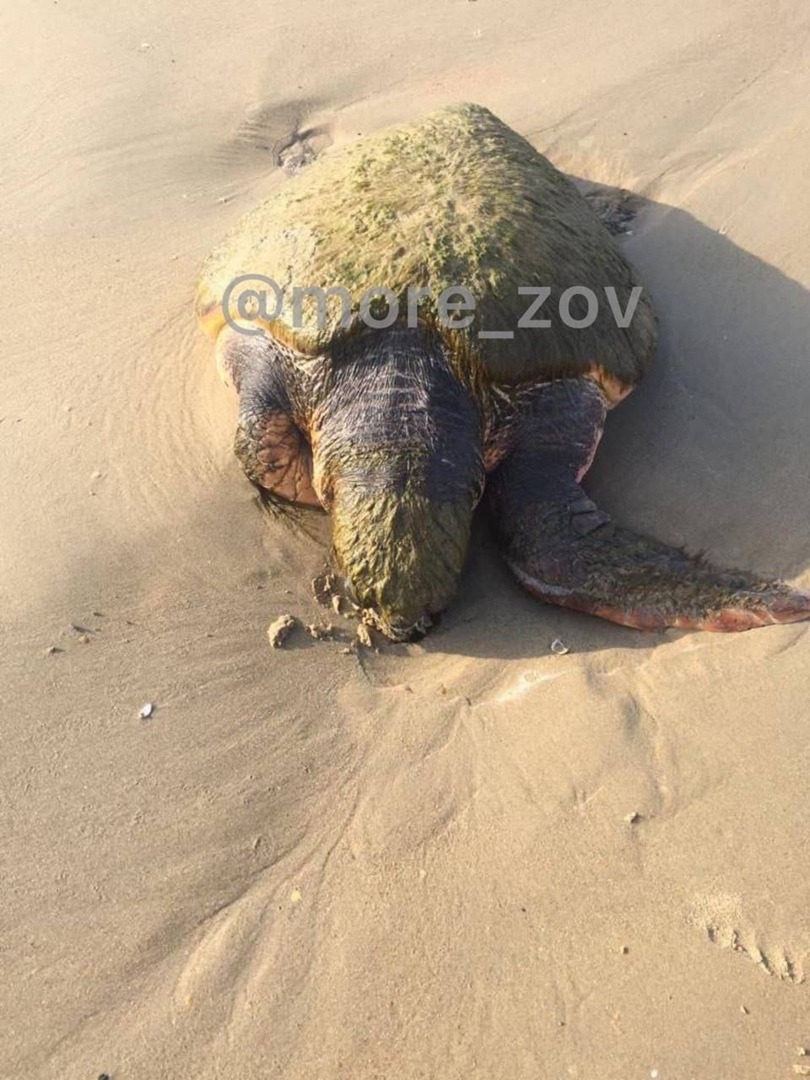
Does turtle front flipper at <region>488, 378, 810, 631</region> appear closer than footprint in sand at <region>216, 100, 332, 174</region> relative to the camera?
Yes

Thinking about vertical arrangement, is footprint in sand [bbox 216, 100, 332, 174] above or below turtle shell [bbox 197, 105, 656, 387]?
above

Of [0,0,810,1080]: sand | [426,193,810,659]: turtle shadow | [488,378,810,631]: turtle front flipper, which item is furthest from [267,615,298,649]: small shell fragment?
[488,378,810,631]: turtle front flipper

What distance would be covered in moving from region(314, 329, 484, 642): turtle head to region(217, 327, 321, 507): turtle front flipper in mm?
166

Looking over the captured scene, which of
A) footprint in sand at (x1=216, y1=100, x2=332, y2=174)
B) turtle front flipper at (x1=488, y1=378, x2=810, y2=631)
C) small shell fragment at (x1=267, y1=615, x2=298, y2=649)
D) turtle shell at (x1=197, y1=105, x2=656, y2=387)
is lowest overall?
small shell fragment at (x1=267, y1=615, x2=298, y2=649)

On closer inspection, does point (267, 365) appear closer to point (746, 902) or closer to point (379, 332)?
point (379, 332)

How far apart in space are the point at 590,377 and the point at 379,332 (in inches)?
40.9

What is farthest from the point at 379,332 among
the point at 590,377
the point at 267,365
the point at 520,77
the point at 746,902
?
the point at 520,77

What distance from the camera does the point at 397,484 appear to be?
3.19 m

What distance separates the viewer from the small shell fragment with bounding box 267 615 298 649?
3162mm

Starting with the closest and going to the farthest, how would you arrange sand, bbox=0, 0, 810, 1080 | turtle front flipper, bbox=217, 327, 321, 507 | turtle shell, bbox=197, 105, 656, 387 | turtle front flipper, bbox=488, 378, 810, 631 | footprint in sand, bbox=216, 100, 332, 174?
sand, bbox=0, 0, 810, 1080
turtle front flipper, bbox=488, 378, 810, 631
turtle shell, bbox=197, 105, 656, 387
turtle front flipper, bbox=217, 327, 321, 507
footprint in sand, bbox=216, 100, 332, 174

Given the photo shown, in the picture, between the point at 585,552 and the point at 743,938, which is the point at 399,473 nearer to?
the point at 585,552

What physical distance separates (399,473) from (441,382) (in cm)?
49

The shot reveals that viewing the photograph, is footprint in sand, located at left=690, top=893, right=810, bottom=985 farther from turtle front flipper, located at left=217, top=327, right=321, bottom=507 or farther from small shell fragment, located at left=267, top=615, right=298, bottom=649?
turtle front flipper, located at left=217, top=327, right=321, bottom=507

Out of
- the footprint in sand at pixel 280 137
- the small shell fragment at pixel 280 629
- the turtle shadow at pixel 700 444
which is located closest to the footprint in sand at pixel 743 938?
the turtle shadow at pixel 700 444
